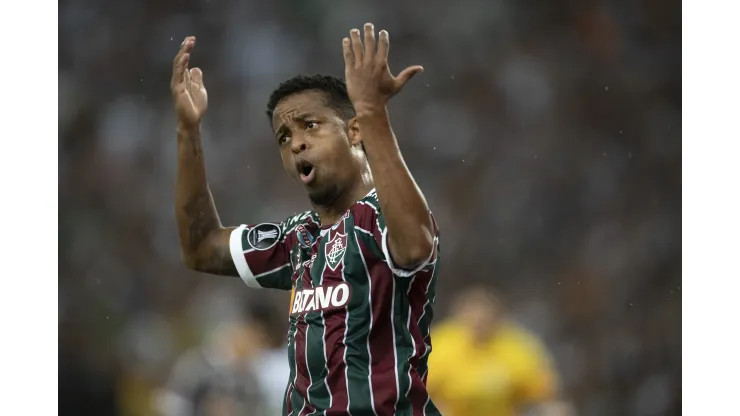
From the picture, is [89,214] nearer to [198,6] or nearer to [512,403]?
[198,6]

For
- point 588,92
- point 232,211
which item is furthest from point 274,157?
point 588,92

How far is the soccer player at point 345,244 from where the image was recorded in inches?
57.9

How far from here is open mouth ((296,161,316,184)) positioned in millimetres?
1705

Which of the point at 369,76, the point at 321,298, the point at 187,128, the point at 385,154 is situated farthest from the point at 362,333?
the point at 187,128

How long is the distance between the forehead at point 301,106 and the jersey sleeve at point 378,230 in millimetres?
223

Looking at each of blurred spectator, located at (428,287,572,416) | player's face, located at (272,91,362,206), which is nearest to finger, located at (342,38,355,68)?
player's face, located at (272,91,362,206)

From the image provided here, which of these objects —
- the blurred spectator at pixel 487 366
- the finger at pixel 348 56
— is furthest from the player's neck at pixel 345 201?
the blurred spectator at pixel 487 366

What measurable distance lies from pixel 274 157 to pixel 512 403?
57.6 inches

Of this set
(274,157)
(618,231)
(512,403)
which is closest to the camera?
(512,403)

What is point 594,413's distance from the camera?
3.40 m

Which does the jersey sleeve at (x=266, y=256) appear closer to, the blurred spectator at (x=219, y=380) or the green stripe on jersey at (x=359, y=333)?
the green stripe on jersey at (x=359, y=333)

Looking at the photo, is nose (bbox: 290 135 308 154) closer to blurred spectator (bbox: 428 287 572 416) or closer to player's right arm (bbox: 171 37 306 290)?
player's right arm (bbox: 171 37 306 290)

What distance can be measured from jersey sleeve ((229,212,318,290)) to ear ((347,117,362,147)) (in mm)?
217

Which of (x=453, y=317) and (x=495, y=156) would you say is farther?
(x=495, y=156)
